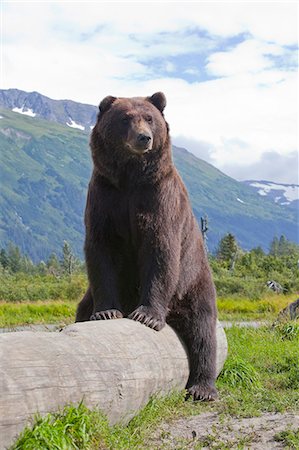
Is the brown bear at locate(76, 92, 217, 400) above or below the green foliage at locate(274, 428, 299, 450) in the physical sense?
above

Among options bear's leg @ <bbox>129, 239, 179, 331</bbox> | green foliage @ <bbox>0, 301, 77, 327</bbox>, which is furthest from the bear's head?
green foliage @ <bbox>0, 301, 77, 327</bbox>

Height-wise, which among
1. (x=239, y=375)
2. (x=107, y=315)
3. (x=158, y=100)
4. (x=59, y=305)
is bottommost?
(x=59, y=305)

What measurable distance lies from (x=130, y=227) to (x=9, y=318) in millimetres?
13590

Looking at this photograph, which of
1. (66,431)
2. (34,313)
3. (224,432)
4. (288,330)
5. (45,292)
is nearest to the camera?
(66,431)

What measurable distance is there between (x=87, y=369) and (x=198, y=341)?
76.3 inches

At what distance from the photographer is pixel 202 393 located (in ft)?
21.2

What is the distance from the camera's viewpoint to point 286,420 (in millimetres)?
5418

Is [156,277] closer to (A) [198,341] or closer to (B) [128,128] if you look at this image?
(A) [198,341]

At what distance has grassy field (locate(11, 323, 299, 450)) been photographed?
429 cm

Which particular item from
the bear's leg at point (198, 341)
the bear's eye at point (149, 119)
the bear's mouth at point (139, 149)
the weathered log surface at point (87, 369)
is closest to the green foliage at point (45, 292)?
the bear's leg at point (198, 341)

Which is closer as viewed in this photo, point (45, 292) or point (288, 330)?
point (288, 330)

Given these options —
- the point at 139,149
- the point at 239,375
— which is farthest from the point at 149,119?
the point at 239,375

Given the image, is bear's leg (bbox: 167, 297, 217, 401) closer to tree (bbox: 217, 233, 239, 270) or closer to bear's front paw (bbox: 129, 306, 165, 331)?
bear's front paw (bbox: 129, 306, 165, 331)

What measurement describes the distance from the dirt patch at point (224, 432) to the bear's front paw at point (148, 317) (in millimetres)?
828
